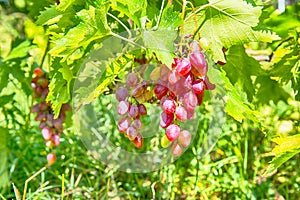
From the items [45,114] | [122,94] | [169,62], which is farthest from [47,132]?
[169,62]

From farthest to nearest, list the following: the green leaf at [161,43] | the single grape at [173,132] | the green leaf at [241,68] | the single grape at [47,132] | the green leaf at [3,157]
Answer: the green leaf at [3,157] → the single grape at [47,132] → the green leaf at [241,68] → the single grape at [173,132] → the green leaf at [161,43]

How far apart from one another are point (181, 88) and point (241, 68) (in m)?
0.44

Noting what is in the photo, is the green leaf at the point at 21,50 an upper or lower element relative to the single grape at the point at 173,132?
lower

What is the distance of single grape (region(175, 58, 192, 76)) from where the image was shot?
3.00ft

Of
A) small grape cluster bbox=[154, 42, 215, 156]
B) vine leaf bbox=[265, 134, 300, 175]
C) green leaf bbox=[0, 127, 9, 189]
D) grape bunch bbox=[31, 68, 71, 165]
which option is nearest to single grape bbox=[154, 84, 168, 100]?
small grape cluster bbox=[154, 42, 215, 156]

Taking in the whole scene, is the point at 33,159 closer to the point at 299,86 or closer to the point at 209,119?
the point at 209,119

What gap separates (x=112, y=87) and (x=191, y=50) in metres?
0.34

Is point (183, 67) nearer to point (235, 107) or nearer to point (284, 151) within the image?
point (235, 107)

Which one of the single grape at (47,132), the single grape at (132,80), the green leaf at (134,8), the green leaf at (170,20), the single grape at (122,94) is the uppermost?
the green leaf at (134,8)

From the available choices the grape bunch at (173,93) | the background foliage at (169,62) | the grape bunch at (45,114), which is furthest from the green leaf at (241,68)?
the grape bunch at (45,114)

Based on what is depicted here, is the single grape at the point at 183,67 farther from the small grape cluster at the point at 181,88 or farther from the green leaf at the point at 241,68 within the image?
the green leaf at the point at 241,68

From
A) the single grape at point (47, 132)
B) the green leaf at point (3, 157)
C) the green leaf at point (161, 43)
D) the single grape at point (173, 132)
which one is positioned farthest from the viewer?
Result: the green leaf at point (3, 157)

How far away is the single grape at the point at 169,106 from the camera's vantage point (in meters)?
0.97

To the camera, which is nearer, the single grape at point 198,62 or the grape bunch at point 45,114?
the single grape at point 198,62
